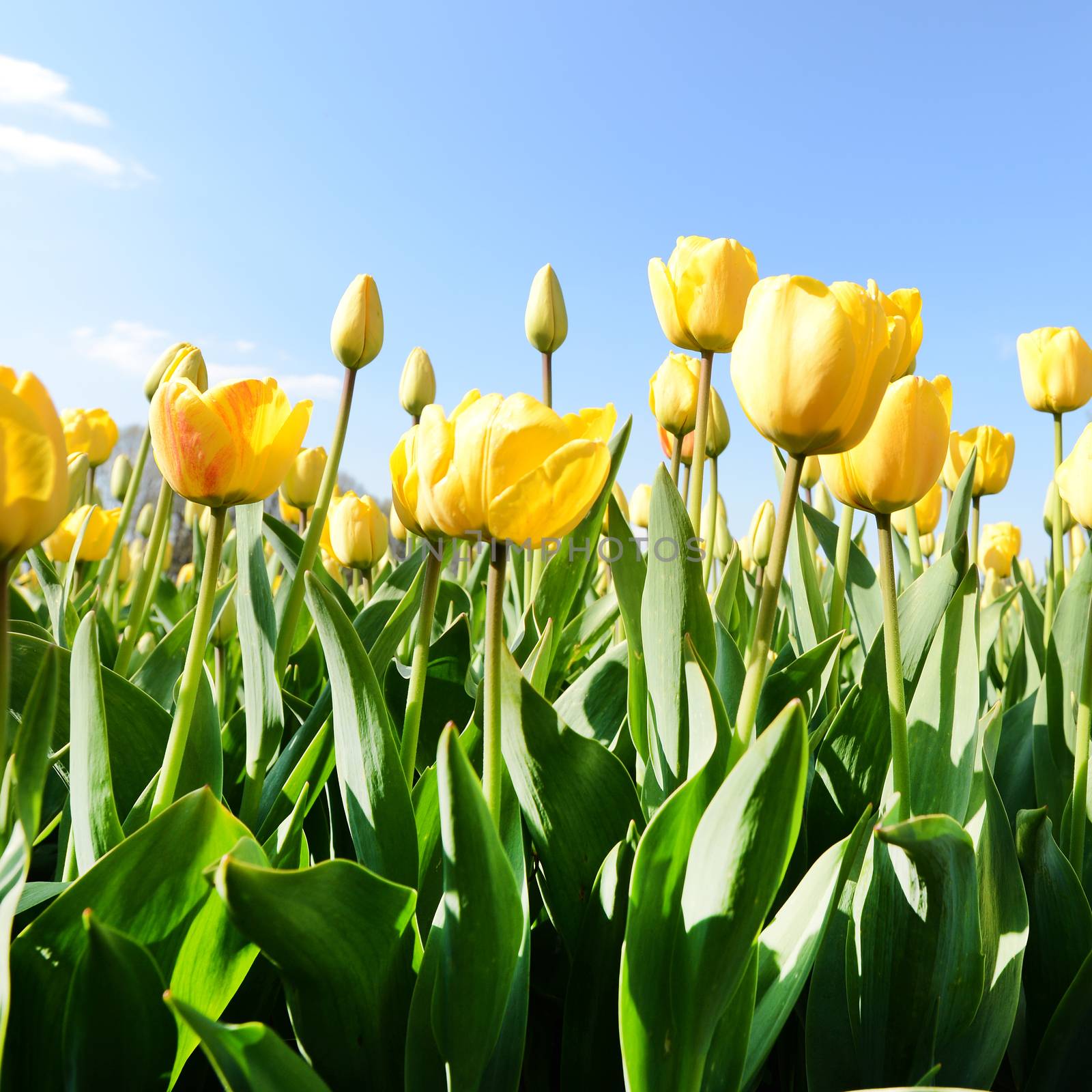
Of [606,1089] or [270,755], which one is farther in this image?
[270,755]

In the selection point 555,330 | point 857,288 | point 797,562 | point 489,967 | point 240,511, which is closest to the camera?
point 489,967

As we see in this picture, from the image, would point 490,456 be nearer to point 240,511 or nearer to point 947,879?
point 947,879

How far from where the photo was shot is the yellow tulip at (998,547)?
2.88 metres

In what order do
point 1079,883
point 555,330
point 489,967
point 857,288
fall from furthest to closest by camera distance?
point 555,330, point 1079,883, point 857,288, point 489,967

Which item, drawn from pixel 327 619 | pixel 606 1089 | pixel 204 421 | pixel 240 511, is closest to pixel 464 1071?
pixel 606 1089

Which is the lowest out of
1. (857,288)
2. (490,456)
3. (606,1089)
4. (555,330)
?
(606,1089)

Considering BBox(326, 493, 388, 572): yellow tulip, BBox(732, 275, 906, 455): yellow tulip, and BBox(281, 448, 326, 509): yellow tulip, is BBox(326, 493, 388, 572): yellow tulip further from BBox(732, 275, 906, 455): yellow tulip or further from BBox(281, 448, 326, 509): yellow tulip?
BBox(732, 275, 906, 455): yellow tulip

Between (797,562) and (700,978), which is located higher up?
(797,562)

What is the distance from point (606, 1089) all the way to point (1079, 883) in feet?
1.44

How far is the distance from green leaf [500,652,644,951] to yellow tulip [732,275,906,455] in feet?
0.94

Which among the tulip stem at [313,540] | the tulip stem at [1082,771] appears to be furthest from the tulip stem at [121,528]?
the tulip stem at [1082,771]

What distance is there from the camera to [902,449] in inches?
29.7

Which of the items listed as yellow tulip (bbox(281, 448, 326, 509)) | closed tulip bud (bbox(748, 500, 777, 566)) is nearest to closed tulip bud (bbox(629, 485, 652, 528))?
closed tulip bud (bbox(748, 500, 777, 566))

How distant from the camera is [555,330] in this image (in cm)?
143
